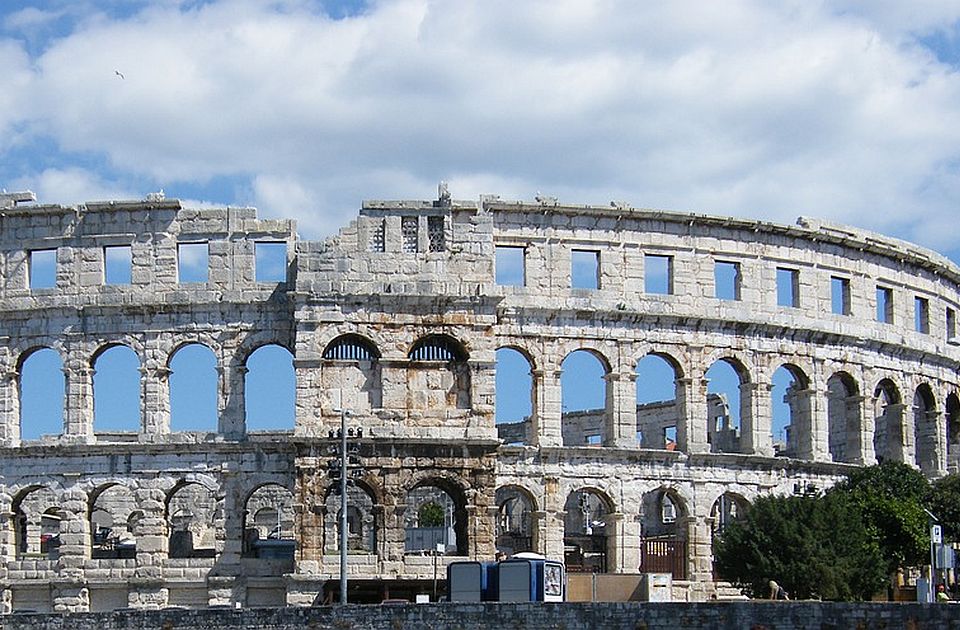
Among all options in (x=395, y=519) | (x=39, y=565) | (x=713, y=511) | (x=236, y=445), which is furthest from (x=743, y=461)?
(x=39, y=565)

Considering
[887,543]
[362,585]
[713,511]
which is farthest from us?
[713,511]

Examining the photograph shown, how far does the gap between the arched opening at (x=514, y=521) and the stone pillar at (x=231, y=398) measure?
858cm

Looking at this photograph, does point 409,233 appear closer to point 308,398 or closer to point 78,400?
point 308,398

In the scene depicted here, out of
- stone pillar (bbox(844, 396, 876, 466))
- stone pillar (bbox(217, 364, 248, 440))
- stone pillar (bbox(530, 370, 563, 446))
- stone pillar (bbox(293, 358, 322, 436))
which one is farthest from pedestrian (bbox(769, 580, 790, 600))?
stone pillar (bbox(217, 364, 248, 440))

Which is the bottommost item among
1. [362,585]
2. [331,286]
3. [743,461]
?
[362,585]

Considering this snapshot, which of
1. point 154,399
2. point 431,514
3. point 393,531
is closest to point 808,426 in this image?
point 393,531

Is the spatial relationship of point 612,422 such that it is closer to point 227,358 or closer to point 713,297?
point 713,297

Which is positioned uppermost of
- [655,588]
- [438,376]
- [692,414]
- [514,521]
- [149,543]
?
[438,376]

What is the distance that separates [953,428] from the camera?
221 feet

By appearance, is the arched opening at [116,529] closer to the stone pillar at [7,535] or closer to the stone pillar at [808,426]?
the stone pillar at [7,535]

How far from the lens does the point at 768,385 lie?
5966cm

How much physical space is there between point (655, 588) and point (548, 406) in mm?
9190

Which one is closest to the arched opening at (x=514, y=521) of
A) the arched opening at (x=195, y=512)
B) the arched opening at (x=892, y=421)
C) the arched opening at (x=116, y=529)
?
the arched opening at (x=195, y=512)

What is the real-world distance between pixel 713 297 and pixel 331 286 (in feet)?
43.3
